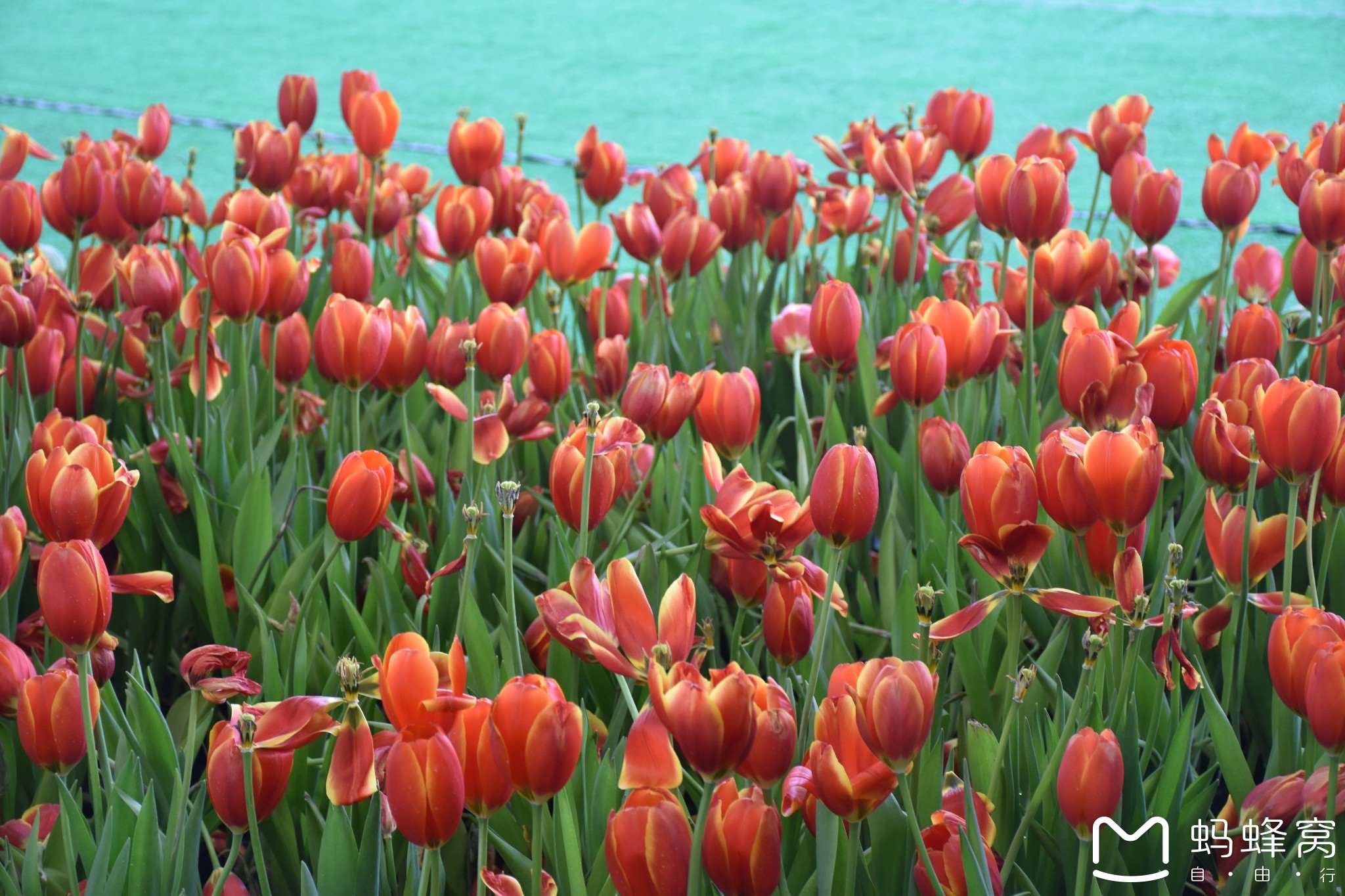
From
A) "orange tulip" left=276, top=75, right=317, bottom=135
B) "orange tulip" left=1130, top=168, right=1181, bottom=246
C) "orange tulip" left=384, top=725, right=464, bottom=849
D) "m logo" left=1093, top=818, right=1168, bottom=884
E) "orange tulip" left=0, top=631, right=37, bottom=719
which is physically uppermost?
"orange tulip" left=276, top=75, right=317, bottom=135

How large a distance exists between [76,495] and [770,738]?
0.45m

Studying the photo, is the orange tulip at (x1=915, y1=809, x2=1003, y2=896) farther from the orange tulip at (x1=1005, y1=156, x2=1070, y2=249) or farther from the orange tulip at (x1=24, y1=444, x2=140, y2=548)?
the orange tulip at (x1=1005, y1=156, x2=1070, y2=249)

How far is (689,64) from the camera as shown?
5582 mm

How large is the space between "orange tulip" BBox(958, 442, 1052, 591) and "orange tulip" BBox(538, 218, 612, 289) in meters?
0.75

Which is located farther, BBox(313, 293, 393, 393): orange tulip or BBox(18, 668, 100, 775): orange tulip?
BBox(313, 293, 393, 393): orange tulip

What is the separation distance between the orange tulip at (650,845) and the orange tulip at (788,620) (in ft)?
0.68

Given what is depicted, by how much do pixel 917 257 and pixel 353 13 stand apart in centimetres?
577

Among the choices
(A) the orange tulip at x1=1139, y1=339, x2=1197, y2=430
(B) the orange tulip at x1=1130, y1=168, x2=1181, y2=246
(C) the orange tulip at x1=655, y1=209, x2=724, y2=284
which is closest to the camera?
(A) the orange tulip at x1=1139, y1=339, x2=1197, y2=430

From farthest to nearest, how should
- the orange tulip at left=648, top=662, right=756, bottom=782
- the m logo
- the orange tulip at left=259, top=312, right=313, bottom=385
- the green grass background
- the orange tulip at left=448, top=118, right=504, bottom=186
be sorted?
the green grass background
the orange tulip at left=448, top=118, right=504, bottom=186
the orange tulip at left=259, top=312, right=313, bottom=385
the m logo
the orange tulip at left=648, top=662, right=756, bottom=782

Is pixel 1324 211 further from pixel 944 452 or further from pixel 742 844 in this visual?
pixel 742 844

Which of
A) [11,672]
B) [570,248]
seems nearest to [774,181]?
[570,248]

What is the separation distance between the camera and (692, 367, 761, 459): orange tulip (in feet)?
3.17

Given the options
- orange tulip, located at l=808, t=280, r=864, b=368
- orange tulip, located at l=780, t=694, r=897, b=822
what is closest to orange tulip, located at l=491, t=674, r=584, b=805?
orange tulip, located at l=780, t=694, r=897, b=822

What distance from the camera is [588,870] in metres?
0.71
